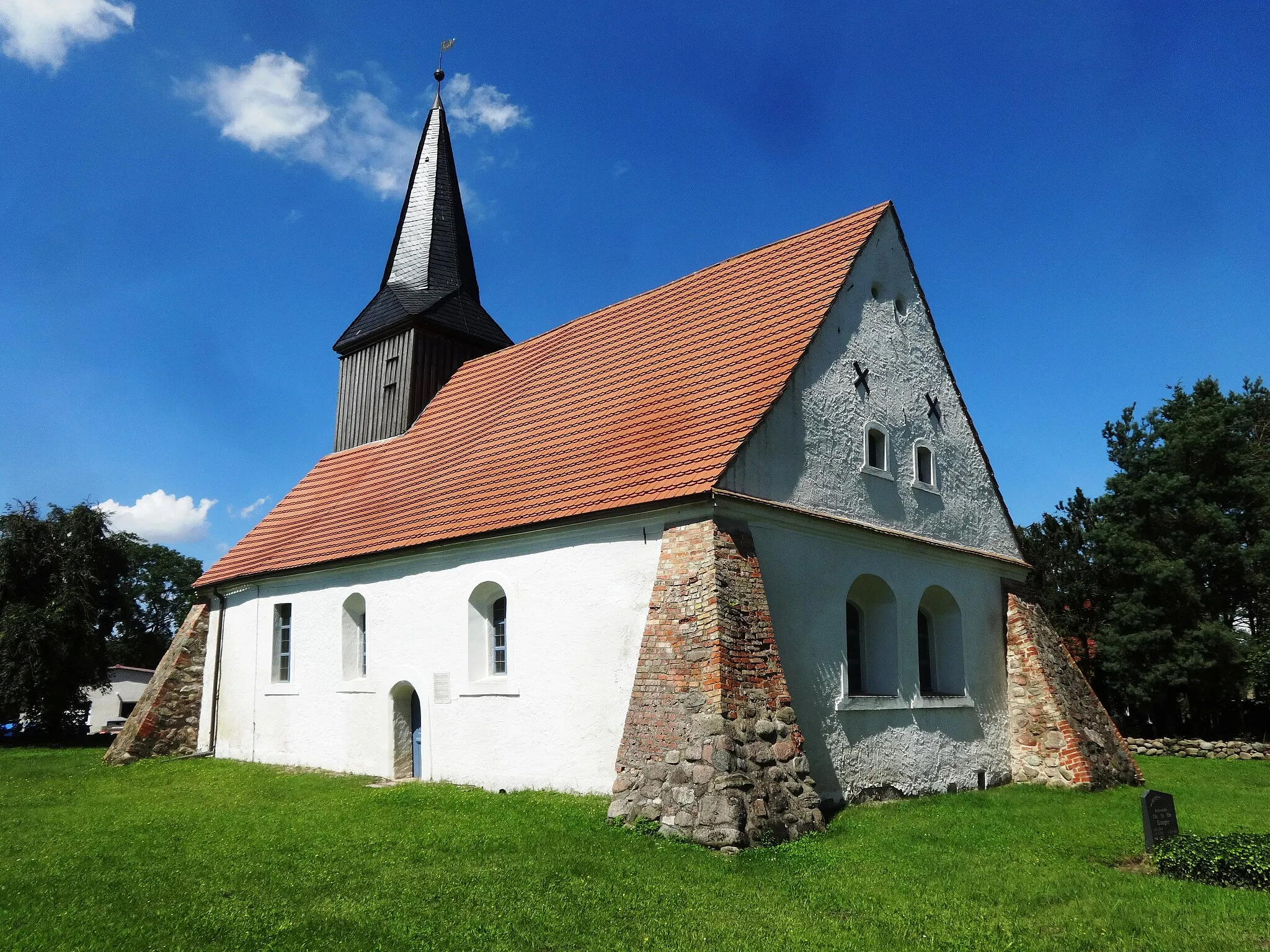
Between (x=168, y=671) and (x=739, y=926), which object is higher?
(x=168, y=671)

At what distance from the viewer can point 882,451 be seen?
13.8 meters

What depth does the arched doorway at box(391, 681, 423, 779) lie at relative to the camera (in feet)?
47.3

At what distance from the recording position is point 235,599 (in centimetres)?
1858

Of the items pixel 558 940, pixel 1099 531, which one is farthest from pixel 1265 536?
pixel 558 940

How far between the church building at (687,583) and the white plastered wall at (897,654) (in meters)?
0.05

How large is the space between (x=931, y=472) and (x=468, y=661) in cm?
823

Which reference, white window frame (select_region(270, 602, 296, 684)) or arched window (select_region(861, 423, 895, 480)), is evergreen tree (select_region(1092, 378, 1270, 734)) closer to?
arched window (select_region(861, 423, 895, 480))

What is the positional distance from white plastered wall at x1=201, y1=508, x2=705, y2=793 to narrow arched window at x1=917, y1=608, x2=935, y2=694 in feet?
18.6

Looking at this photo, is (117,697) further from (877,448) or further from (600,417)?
(877,448)

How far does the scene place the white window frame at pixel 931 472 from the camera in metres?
14.4

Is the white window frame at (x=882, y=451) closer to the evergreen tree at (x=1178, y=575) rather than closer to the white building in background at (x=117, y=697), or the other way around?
the evergreen tree at (x=1178, y=575)

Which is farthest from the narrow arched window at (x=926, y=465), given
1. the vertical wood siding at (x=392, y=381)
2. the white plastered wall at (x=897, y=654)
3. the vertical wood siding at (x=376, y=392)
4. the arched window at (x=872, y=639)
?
the vertical wood siding at (x=376, y=392)

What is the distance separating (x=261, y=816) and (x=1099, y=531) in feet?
71.7

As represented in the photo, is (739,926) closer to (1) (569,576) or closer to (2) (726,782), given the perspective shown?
(2) (726,782)
